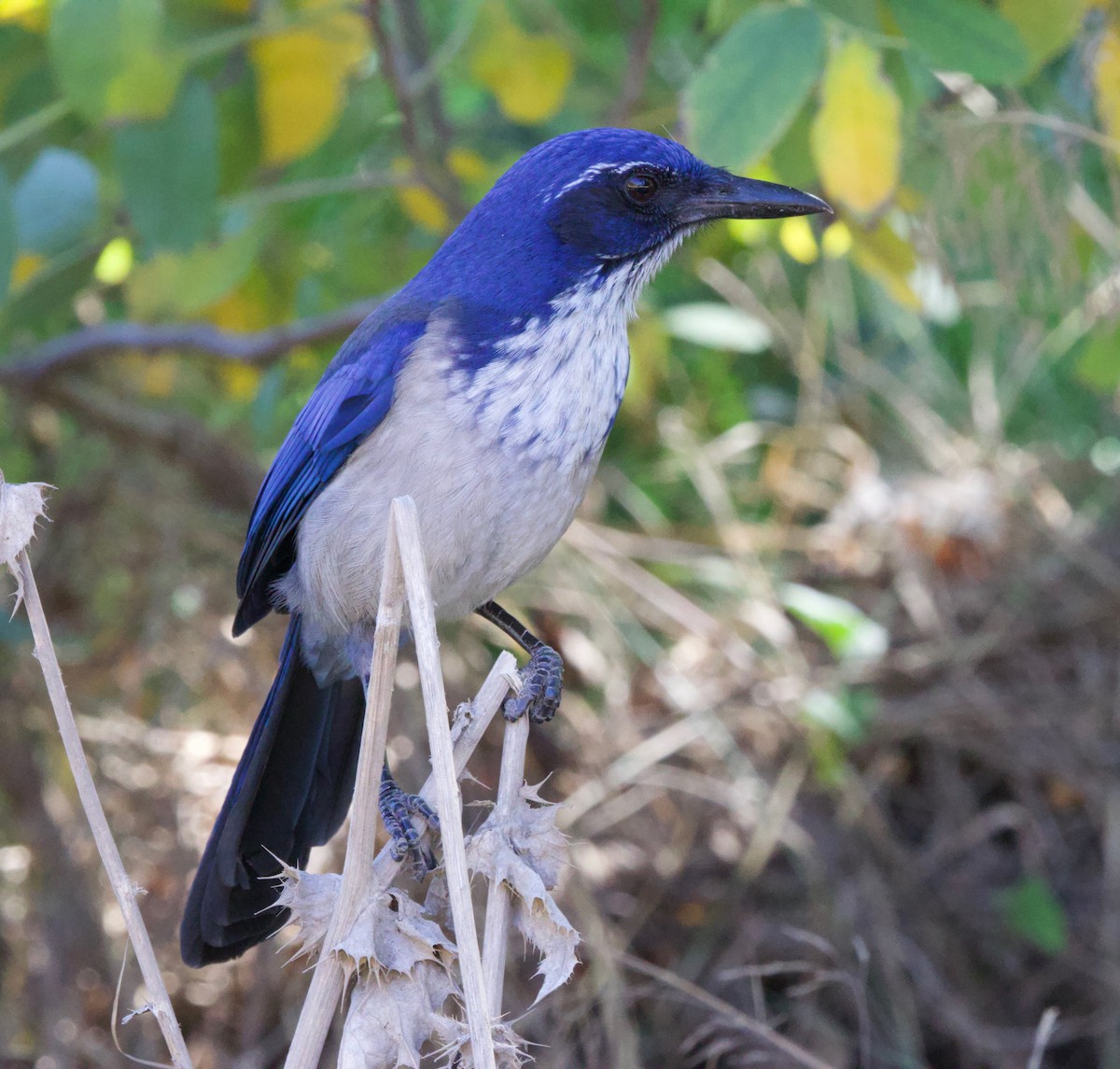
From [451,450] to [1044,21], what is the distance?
1.58 metres

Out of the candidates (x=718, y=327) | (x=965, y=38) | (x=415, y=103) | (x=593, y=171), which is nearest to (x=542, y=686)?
(x=593, y=171)

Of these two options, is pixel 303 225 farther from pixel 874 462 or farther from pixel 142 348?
pixel 874 462

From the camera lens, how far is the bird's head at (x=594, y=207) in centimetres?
266

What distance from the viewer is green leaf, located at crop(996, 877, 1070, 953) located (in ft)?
13.8

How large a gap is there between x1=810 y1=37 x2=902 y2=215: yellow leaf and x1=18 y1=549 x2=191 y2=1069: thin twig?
5.43ft

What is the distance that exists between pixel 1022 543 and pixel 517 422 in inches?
119

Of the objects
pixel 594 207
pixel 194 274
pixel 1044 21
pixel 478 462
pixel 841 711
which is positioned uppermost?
pixel 1044 21

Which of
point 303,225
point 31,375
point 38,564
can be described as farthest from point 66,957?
point 303,225

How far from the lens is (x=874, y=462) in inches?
204

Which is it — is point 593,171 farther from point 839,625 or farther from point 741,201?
point 839,625

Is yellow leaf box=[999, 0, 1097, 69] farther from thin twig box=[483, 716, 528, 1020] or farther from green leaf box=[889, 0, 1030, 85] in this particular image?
thin twig box=[483, 716, 528, 1020]

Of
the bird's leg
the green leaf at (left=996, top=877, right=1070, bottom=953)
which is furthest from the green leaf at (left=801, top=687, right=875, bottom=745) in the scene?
the bird's leg

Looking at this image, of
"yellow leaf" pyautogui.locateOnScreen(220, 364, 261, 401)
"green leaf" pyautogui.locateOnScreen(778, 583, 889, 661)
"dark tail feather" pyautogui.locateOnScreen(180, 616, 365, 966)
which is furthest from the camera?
"yellow leaf" pyautogui.locateOnScreen(220, 364, 261, 401)

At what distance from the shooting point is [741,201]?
2715 mm
